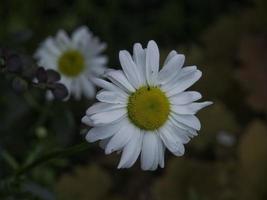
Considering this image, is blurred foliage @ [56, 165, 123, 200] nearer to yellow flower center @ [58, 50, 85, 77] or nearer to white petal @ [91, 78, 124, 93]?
yellow flower center @ [58, 50, 85, 77]

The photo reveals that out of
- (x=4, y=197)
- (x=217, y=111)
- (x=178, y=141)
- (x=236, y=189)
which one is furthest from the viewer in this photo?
(x=217, y=111)

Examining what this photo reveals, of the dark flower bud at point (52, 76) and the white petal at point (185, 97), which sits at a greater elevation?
the dark flower bud at point (52, 76)

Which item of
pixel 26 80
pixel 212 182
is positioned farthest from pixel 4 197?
pixel 212 182

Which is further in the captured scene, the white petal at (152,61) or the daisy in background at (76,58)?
the daisy in background at (76,58)

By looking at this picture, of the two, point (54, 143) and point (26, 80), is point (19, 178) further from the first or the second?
point (54, 143)

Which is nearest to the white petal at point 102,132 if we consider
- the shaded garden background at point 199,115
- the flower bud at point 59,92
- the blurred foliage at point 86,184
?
the flower bud at point 59,92

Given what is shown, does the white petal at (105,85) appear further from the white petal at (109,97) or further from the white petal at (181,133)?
the white petal at (181,133)

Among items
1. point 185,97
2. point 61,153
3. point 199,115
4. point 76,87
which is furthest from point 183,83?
point 199,115

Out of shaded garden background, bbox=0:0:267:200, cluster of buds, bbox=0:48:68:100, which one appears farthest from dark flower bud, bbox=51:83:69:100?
shaded garden background, bbox=0:0:267:200
